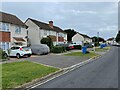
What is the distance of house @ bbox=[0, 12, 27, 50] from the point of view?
117ft

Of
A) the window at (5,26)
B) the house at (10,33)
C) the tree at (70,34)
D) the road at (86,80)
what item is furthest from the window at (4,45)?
the tree at (70,34)

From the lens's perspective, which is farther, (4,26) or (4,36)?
(4,26)

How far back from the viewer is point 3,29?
36188 millimetres

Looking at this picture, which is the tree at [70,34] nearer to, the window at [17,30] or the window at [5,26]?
the window at [17,30]

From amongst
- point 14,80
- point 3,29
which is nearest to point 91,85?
point 14,80

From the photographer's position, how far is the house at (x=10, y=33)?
35600 mm

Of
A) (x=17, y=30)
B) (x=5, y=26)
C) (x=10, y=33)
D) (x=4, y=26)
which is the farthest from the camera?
(x=17, y=30)

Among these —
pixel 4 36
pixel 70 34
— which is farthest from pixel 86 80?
pixel 70 34

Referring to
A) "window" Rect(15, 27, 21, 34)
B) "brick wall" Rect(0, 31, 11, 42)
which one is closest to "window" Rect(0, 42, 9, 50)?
"brick wall" Rect(0, 31, 11, 42)

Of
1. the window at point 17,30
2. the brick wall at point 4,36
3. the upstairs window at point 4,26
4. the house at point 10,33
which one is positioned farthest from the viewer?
the window at point 17,30

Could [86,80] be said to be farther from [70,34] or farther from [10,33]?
[70,34]

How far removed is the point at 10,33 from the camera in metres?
38.1

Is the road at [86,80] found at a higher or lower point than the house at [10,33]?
lower

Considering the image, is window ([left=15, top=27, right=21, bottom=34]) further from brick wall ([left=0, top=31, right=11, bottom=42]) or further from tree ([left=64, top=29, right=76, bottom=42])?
tree ([left=64, top=29, right=76, bottom=42])
